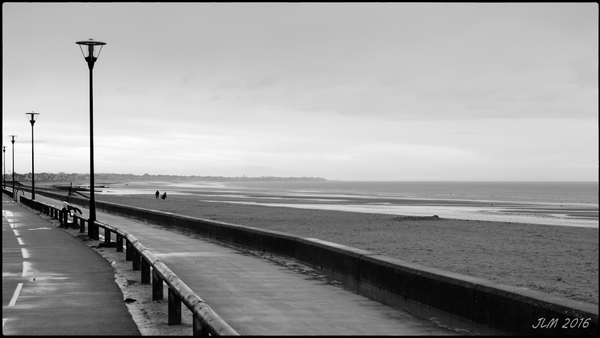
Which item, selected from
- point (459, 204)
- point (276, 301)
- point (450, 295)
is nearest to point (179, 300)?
point (276, 301)

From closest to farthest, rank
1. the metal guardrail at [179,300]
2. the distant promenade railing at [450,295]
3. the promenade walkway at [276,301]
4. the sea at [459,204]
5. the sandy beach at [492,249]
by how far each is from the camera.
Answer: the metal guardrail at [179,300] → the distant promenade railing at [450,295] → the promenade walkway at [276,301] → the sandy beach at [492,249] → the sea at [459,204]

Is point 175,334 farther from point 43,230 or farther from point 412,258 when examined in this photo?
point 43,230

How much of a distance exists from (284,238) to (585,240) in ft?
45.1

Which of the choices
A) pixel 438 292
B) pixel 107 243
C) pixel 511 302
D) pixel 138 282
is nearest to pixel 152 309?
pixel 138 282

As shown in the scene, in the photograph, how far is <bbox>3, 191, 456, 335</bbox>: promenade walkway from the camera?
8664 mm

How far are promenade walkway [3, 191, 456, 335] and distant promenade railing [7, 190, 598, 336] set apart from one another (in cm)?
29

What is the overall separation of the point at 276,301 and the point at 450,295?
9.49 feet

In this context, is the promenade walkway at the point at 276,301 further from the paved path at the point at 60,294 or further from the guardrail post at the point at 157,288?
the guardrail post at the point at 157,288

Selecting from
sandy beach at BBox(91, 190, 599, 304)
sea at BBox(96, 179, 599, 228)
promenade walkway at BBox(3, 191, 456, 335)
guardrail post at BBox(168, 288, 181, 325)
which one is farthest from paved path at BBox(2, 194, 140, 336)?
sea at BBox(96, 179, 599, 228)

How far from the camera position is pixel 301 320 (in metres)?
9.14

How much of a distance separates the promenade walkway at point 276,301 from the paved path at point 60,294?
0.44 ft

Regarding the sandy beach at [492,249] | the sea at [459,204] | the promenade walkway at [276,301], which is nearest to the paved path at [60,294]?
the promenade walkway at [276,301]

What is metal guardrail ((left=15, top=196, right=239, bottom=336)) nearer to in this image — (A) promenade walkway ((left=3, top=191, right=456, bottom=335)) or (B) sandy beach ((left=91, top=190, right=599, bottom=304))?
(A) promenade walkway ((left=3, top=191, right=456, bottom=335))

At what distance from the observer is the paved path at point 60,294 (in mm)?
8834
